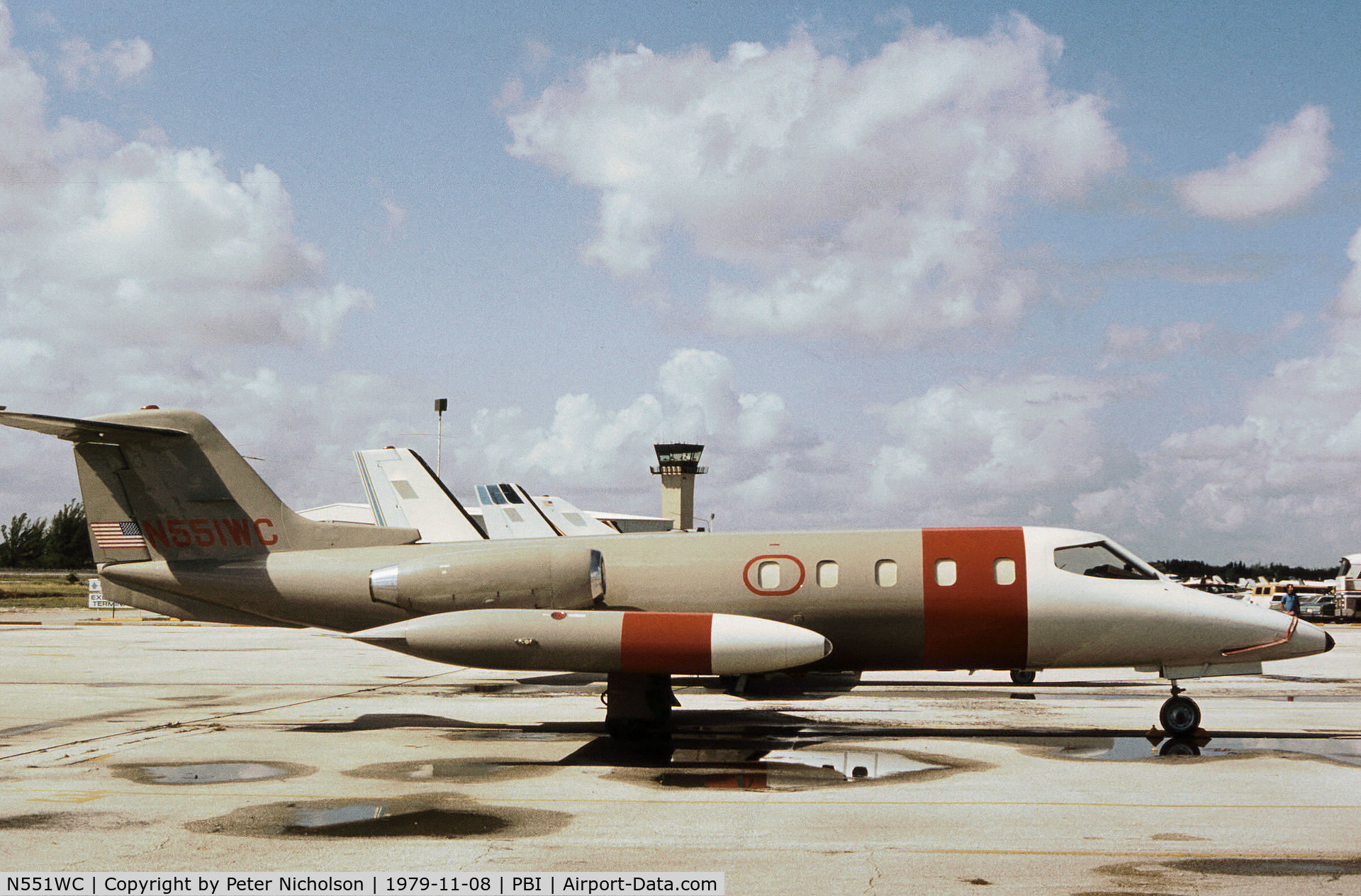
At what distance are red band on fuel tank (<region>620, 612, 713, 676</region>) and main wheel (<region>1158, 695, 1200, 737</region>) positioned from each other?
6379mm

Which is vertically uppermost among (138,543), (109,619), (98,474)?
(98,474)

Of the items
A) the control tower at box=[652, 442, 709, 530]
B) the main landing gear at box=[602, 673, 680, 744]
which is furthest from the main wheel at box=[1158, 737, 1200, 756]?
the control tower at box=[652, 442, 709, 530]

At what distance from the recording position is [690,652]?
44.0ft

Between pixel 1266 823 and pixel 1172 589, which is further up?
pixel 1172 589

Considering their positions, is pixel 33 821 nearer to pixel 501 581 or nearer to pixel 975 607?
pixel 501 581

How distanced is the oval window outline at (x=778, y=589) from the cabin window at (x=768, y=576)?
1.8 inches

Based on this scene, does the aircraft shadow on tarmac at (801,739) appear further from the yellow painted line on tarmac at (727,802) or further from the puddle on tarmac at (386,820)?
the puddle on tarmac at (386,820)

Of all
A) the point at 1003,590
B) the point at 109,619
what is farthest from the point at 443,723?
the point at 109,619

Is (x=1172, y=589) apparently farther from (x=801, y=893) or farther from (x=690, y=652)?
(x=801, y=893)

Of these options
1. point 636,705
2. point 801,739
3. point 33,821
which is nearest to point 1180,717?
point 801,739

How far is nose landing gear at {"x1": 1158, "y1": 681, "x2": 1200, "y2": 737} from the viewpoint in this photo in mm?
14516

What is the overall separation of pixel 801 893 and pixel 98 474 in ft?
45.0

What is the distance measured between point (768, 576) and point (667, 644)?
2101mm

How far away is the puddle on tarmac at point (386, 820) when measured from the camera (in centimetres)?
933
